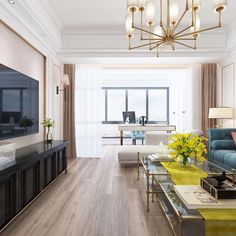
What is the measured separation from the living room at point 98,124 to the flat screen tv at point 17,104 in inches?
0.6

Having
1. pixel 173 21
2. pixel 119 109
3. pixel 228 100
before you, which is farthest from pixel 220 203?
pixel 119 109

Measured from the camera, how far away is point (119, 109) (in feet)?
35.4

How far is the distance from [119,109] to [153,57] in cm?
532

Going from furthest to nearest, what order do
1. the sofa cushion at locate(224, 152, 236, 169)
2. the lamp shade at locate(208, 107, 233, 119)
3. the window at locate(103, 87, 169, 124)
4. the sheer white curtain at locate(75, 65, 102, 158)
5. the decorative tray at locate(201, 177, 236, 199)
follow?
the window at locate(103, 87, 169, 124) < the sheer white curtain at locate(75, 65, 102, 158) < the lamp shade at locate(208, 107, 233, 119) < the sofa cushion at locate(224, 152, 236, 169) < the decorative tray at locate(201, 177, 236, 199)

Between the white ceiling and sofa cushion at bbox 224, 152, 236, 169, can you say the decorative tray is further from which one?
the white ceiling

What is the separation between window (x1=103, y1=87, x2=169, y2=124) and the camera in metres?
10.7

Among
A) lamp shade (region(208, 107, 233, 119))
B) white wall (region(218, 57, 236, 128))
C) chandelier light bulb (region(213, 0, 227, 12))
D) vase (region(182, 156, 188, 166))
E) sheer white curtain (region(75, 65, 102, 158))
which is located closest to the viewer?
chandelier light bulb (region(213, 0, 227, 12))

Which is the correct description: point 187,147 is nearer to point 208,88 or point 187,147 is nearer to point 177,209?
point 177,209

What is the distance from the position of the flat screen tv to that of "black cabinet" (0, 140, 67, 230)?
43cm

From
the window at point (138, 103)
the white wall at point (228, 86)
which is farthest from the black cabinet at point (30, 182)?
the window at point (138, 103)

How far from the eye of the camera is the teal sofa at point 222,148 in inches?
160

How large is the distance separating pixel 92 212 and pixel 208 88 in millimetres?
4987

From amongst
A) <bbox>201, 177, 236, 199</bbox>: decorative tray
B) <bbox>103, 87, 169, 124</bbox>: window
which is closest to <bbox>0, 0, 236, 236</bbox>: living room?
<bbox>201, 177, 236, 199</bbox>: decorative tray

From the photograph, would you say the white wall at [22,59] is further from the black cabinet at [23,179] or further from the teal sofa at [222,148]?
the teal sofa at [222,148]
